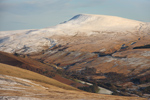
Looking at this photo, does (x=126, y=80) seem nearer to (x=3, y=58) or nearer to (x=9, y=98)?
(x=3, y=58)

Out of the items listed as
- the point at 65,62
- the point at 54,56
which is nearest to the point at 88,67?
the point at 65,62

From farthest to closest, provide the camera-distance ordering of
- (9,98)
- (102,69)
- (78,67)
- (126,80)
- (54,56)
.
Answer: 1. (54,56)
2. (78,67)
3. (102,69)
4. (126,80)
5. (9,98)

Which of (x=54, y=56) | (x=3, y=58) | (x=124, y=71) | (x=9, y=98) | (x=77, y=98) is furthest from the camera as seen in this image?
(x=54, y=56)

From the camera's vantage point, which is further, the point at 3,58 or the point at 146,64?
the point at 146,64

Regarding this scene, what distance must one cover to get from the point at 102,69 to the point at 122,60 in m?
21.3

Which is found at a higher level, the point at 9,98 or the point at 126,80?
the point at 9,98

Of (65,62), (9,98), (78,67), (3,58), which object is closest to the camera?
(9,98)

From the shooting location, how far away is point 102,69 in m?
134

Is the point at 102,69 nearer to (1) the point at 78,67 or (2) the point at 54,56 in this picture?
(1) the point at 78,67

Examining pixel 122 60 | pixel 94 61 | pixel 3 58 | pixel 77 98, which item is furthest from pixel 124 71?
pixel 77 98

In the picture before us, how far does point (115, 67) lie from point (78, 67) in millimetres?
24078

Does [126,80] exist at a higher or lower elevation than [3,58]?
lower

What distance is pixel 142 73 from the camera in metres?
115

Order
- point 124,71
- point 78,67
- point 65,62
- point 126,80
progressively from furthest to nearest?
point 65,62, point 78,67, point 124,71, point 126,80
